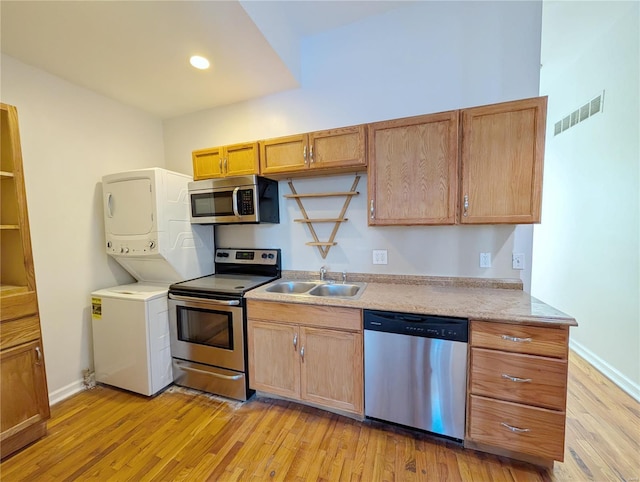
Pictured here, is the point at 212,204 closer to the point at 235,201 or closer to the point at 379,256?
the point at 235,201

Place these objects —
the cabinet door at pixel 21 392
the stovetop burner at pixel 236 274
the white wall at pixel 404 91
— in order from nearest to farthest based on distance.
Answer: the cabinet door at pixel 21 392 < the white wall at pixel 404 91 < the stovetop burner at pixel 236 274

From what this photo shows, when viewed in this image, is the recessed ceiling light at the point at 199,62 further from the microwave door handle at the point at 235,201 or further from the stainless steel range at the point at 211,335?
the stainless steel range at the point at 211,335

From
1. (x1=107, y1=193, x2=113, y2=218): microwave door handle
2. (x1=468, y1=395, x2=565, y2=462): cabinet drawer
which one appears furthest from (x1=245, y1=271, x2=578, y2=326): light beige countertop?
(x1=107, y1=193, x2=113, y2=218): microwave door handle

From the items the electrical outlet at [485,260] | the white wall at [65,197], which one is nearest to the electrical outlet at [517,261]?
the electrical outlet at [485,260]

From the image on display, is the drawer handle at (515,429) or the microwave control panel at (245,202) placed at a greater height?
the microwave control panel at (245,202)

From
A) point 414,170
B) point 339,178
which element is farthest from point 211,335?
point 414,170

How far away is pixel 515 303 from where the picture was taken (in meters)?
1.60

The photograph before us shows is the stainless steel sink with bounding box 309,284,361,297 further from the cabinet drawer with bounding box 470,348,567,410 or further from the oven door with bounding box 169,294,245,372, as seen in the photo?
the cabinet drawer with bounding box 470,348,567,410

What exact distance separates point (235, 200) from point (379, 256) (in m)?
1.33

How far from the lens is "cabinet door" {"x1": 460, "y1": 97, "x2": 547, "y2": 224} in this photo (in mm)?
1608

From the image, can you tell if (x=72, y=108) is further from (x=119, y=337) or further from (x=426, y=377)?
(x=426, y=377)

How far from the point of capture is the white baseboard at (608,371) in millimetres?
2020

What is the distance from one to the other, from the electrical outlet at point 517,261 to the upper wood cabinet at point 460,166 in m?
0.38

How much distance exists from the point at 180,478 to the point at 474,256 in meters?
2.37
